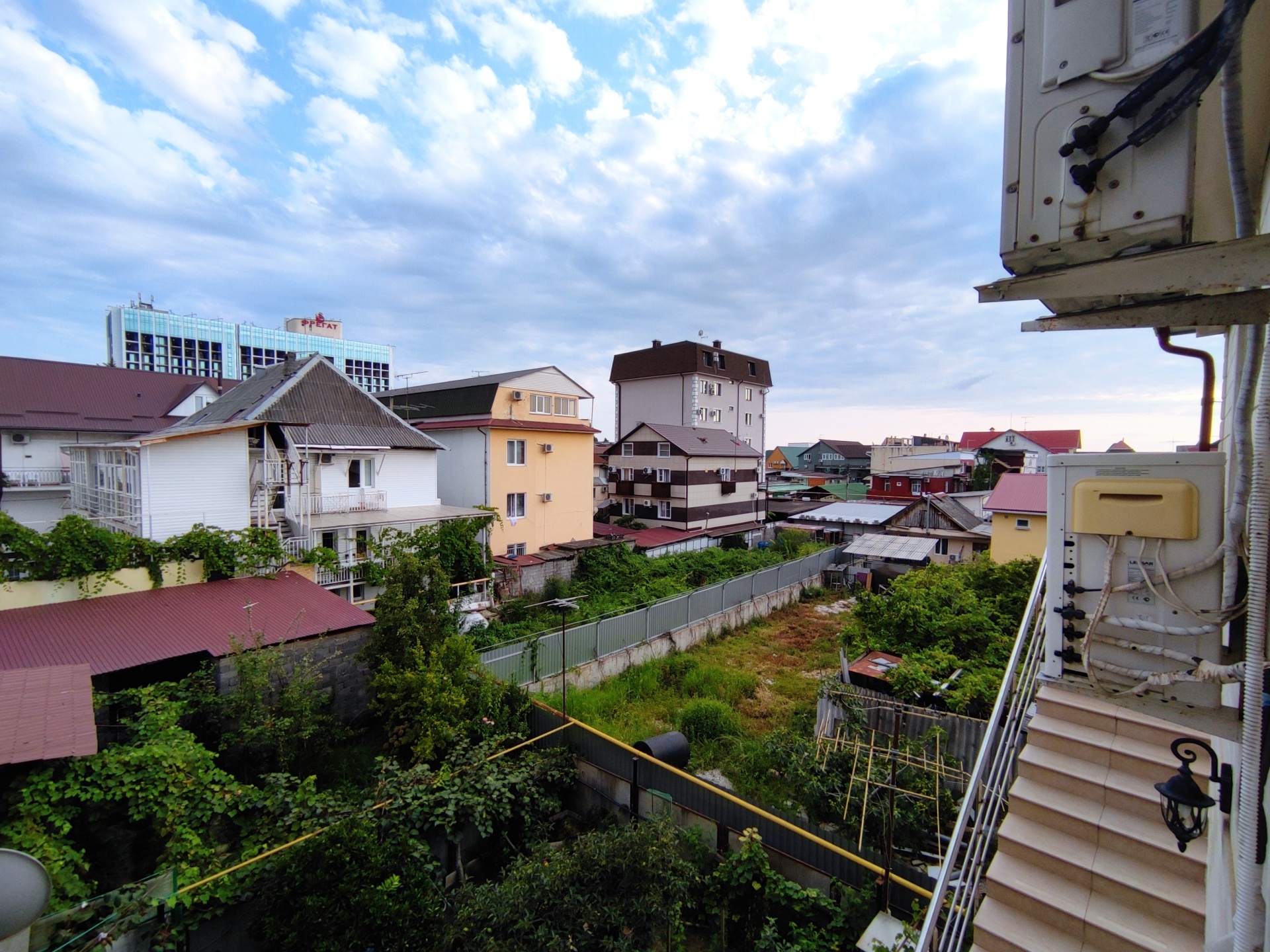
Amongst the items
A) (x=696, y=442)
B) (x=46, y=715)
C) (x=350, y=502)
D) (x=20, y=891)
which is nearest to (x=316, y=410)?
(x=350, y=502)

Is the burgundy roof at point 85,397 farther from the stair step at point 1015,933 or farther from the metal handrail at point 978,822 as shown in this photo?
the stair step at point 1015,933

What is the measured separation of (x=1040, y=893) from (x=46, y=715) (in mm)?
8644

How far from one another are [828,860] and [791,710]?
5699mm

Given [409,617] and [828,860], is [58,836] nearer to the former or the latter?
[409,617]

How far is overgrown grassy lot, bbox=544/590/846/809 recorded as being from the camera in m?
8.66

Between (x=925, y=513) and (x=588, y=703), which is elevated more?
(x=925, y=513)

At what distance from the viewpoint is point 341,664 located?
1004 cm

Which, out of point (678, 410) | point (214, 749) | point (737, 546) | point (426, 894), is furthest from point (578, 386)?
point (426, 894)

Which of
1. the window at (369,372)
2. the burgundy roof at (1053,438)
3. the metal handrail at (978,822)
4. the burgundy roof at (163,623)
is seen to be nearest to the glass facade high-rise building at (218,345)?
the window at (369,372)

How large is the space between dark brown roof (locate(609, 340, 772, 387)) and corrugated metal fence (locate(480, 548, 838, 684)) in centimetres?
2010

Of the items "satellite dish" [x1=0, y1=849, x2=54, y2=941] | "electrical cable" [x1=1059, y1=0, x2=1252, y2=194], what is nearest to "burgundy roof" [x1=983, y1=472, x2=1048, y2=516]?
"electrical cable" [x1=1059, y1=0, x2=1252, y2=194]

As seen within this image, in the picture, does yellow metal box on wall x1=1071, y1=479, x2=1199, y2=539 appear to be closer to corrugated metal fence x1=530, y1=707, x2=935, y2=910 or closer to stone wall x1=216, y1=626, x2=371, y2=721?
corrugated metal fence x1=530, y1=707, x2=935, y2=910

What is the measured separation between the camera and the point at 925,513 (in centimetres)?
2414

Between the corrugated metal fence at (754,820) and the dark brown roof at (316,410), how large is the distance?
11152mm
